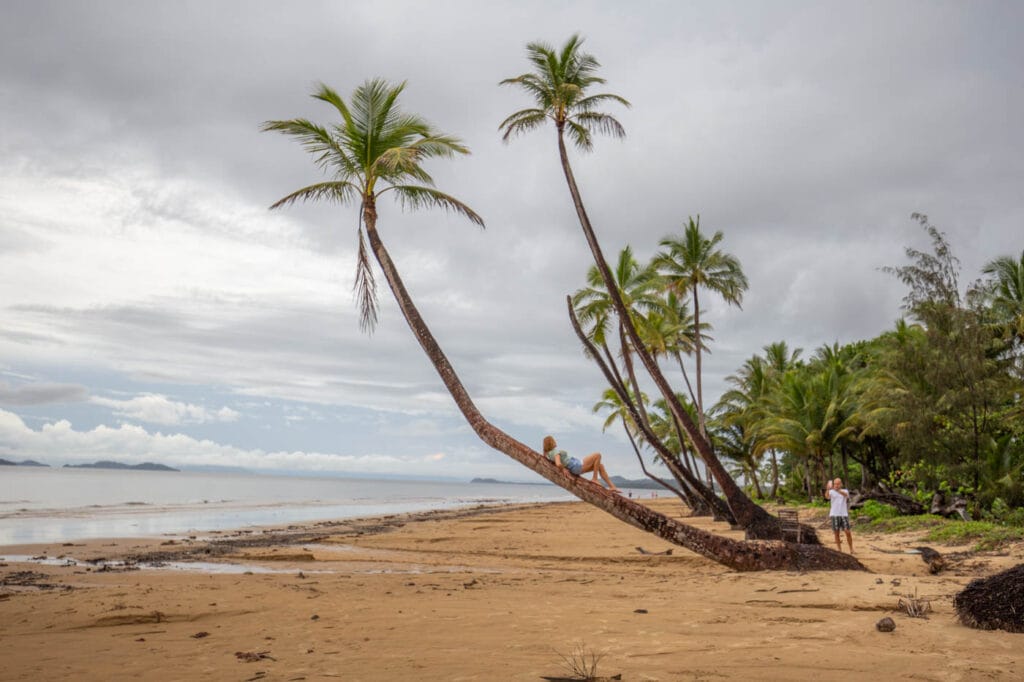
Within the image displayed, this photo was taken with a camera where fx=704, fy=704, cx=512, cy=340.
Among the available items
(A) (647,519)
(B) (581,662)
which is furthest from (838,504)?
(B) (581,662)

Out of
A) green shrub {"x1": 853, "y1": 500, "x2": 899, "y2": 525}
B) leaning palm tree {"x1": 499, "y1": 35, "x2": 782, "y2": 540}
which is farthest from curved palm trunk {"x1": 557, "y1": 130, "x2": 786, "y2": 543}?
green shrub {"x1": 853, "y1": 500, "x2": 899, "y2": 525}

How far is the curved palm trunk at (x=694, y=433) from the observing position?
47.5 ft

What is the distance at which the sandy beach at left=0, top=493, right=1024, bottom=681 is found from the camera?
5.34 meters

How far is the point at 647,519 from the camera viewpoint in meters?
10.7

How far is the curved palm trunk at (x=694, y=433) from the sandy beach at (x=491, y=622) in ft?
6.61

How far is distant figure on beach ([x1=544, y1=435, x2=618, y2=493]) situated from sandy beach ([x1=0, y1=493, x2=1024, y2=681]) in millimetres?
1613

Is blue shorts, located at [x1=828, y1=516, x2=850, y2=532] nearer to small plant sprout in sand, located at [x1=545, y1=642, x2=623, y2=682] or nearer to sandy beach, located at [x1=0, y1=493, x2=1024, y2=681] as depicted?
sandy beach, located at [x1=0, y1=493, x2=1024, y2=681]

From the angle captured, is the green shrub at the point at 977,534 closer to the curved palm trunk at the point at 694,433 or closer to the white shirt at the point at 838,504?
the white shirt at the point at 838,504

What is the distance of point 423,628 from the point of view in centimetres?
705

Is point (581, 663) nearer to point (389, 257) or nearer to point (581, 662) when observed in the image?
point (581, 662)

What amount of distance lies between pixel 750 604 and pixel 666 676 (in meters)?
3.50

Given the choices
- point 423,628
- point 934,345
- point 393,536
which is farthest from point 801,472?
point 423,628

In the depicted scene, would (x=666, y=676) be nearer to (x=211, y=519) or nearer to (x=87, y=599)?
(x=87, y=599)

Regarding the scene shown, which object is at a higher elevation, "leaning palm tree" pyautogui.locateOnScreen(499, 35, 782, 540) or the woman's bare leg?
"leaning palm tree" pyautogui.locateOnScreen(499, 35, 782, 540)
